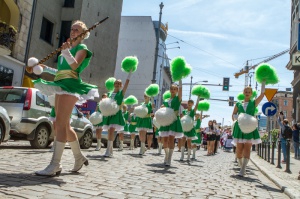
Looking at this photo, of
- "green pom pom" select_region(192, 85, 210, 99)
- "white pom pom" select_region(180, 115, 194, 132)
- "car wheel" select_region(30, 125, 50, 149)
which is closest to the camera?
"car wheel" select_region(30, 125, 50, 149)

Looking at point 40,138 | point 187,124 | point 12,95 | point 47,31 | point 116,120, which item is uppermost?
point 47,31

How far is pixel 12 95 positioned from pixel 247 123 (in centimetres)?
582

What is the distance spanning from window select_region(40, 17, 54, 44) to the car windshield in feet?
46.4

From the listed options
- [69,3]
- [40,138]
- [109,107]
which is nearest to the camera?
[109,107]

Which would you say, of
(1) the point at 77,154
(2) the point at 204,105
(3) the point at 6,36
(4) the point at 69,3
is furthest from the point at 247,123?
(4) the point at 69,3

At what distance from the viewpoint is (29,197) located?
3133mm

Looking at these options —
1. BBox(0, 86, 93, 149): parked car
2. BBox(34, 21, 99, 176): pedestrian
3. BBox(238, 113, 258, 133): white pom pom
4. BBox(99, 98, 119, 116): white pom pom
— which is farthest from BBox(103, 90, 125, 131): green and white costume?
BBox(34, 21, 99, 176): pedestrian

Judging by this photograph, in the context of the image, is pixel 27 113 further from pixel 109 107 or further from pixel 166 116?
pixel 166 116

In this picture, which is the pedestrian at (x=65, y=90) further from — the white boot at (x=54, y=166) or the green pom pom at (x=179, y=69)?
the green pom pom at (x=179, y=69)

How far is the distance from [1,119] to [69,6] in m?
18.6

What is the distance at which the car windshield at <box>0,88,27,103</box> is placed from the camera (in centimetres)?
870

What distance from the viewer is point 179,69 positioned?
25.1 feet

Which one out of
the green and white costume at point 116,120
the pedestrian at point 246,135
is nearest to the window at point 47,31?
the green and white costume at point 116,120

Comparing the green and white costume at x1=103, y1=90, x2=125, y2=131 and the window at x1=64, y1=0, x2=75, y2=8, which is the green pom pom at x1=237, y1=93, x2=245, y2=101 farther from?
the window at x1=64, y1=0, x2=75, y2=8
